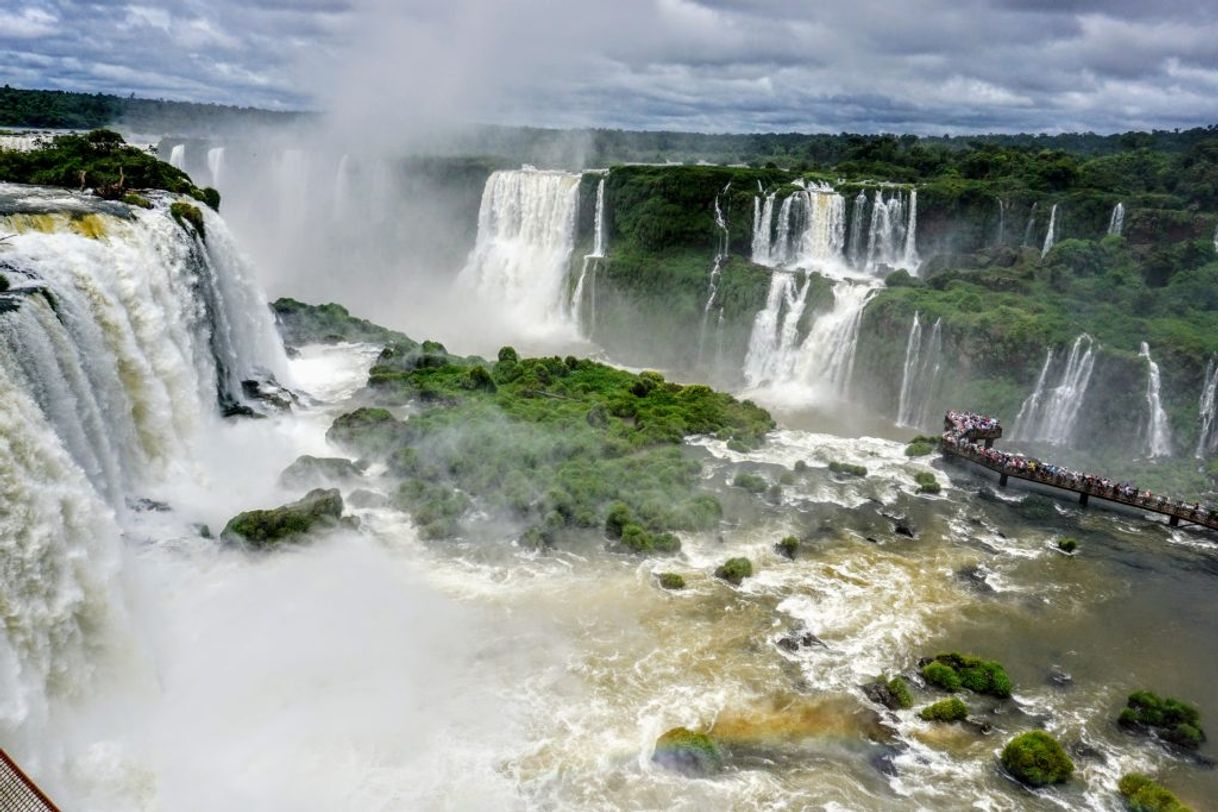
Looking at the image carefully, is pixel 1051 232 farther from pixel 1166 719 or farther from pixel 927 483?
pixel 1166 719

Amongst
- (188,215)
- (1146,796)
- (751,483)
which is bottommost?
(1146,796)

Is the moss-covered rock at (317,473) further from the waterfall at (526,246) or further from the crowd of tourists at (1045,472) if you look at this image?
the waterfall at (526,246)

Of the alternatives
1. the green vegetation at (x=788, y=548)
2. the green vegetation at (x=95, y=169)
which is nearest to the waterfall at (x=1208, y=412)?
the green vegetation at (x=788, y=548)

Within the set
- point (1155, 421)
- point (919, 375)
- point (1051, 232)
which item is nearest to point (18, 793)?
point (919, 375)

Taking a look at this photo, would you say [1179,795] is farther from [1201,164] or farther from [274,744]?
[1201,164]

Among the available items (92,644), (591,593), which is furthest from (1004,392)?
(92,644)

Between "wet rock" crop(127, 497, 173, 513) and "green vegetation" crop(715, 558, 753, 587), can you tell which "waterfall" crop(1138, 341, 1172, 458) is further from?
"wet rock" crop(127, 497, 173, 513)

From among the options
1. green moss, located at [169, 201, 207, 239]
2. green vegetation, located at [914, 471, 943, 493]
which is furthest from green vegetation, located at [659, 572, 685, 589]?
green moss, located at [169, 201, 207, 239]

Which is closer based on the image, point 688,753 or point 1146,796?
point 1146,796
